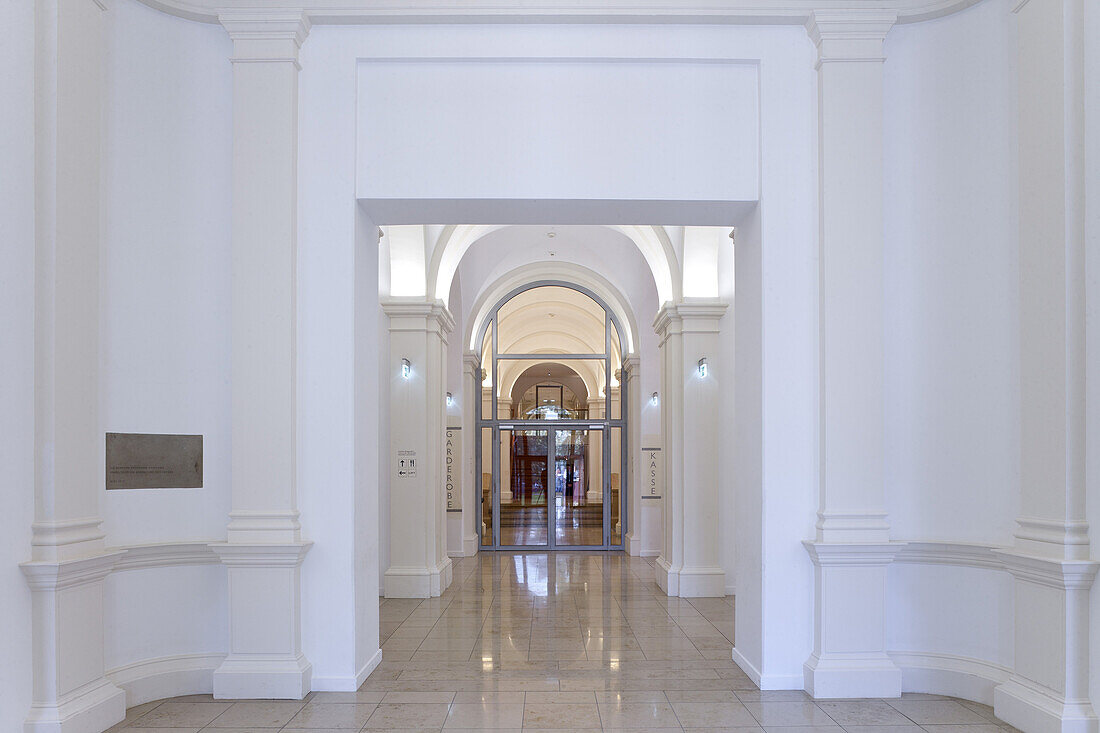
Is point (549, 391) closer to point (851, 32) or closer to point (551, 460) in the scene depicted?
point (551, 460)

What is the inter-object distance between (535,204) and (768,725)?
380 centimetres

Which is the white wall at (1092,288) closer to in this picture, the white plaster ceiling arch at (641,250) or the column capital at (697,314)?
Result: the column capital at (697,314)

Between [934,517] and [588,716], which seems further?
[934,517]

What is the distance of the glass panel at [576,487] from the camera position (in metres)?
17.1

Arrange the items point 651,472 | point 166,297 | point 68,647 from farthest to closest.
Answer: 1. point 651,472
2. point 166,297
3. point 68,647

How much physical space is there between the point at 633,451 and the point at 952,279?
32.6 feet

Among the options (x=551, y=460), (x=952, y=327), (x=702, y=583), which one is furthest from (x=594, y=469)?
(x=952, y=327)

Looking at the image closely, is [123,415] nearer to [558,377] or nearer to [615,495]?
A: [615,495]

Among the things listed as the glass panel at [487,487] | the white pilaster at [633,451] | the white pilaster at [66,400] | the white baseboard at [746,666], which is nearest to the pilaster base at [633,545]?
the white pilaster at [633,451]

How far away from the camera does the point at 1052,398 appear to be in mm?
5203

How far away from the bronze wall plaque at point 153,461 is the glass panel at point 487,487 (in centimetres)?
1039

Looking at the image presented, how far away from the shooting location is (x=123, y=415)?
5.95m

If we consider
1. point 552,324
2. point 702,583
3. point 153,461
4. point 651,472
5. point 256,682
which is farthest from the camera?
point 552,324

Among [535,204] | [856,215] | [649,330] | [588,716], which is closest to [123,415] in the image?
[535,204]
